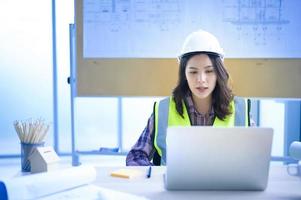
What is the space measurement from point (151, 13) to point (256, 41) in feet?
2.30

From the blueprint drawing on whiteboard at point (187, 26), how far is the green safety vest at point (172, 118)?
0.64m

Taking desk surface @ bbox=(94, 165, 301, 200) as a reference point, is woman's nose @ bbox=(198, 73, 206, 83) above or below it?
above

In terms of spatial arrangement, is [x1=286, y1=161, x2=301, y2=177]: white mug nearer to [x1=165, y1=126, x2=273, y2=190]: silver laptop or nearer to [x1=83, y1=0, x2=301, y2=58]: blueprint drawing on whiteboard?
[x1=165, y1=126, x2=273, y2=190]: silver laptop

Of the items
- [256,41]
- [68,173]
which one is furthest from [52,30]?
[68,173]

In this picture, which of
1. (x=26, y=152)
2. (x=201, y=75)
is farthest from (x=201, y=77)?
(x=26, y=152)

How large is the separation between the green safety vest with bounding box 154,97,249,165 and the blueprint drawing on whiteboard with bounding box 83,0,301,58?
64 cm

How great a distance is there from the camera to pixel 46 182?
2.85 feet

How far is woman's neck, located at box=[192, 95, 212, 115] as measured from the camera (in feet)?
5.39

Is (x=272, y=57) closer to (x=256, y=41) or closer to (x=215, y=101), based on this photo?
(x=256, y=41)

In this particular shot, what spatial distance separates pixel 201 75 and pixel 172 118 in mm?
245

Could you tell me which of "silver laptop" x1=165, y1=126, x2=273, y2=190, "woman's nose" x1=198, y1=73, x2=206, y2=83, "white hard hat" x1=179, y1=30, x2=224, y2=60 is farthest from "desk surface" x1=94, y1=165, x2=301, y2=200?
"white hard hat" x1=179, y1=30, x2=224, y2=60

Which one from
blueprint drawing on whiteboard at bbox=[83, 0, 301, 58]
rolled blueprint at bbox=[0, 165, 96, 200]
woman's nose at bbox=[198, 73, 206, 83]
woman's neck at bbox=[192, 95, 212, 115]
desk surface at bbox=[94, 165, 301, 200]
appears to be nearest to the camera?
rolled blueprint at bbox=[0, 165, 96, 200]

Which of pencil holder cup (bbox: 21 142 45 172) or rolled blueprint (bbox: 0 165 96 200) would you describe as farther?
pencil holder cup (bbox: 21 142 45 172)

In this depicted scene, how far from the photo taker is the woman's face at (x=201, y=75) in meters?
1.55
